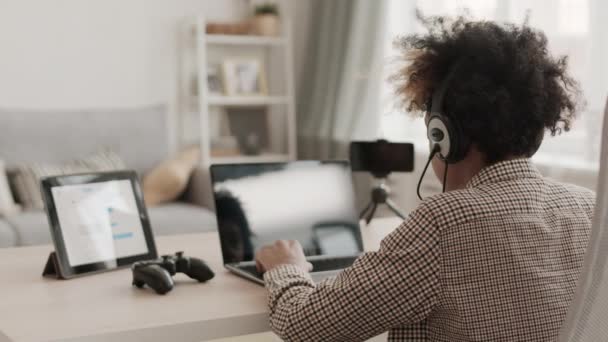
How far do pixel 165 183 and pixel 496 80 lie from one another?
259 centimetres

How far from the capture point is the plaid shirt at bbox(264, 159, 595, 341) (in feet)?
3.55

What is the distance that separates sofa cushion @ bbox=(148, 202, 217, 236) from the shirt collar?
7.28 feet

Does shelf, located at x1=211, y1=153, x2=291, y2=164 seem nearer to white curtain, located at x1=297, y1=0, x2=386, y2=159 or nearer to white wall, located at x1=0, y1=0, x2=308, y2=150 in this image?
white curtain, located at x1=297, y1=0, x2=386, y2=159

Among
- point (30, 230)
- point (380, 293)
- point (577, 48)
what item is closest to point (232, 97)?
point (30, 230)

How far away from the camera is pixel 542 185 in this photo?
1.18 meters

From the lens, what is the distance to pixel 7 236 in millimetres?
3004

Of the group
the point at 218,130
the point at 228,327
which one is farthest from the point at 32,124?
the point at 228,327

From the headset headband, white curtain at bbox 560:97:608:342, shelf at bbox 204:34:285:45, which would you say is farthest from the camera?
shelf at bbox 204:34:285:45

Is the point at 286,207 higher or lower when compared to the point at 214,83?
lower

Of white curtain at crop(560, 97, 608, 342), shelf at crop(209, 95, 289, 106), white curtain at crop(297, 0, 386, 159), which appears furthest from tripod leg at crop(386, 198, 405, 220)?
shelf at crop(209, 95, 289, 106)

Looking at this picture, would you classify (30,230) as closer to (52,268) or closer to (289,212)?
(52,268)

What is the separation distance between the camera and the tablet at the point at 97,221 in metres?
1.57

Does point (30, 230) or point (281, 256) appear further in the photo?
point (30, 230)

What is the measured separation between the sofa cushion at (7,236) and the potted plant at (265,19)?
1836mm
